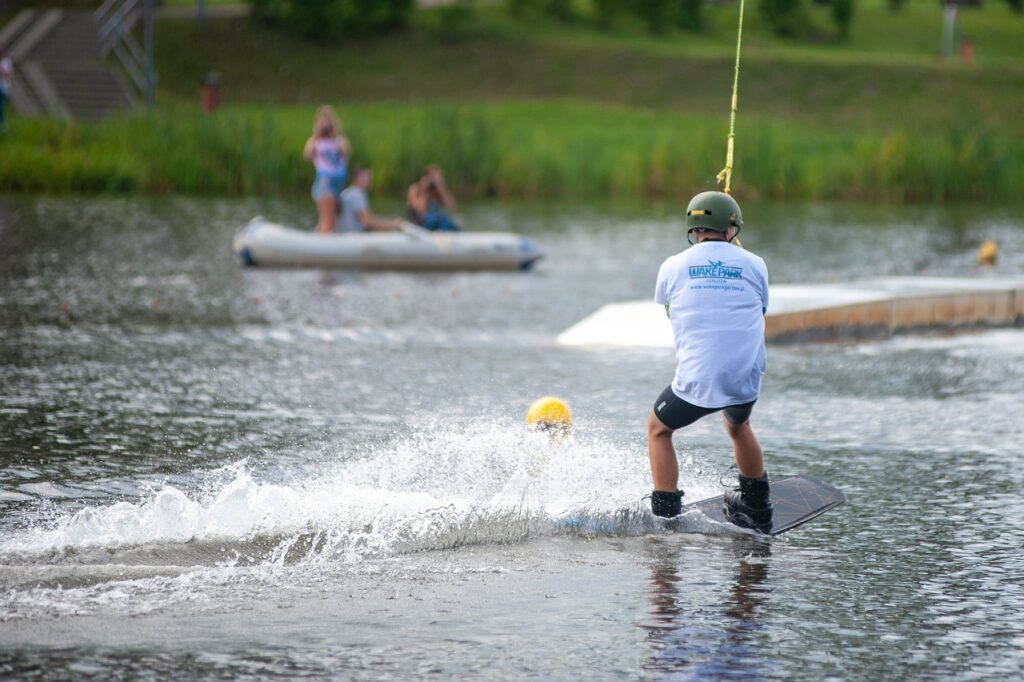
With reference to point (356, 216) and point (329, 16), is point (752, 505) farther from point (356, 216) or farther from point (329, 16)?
point (329, 16)

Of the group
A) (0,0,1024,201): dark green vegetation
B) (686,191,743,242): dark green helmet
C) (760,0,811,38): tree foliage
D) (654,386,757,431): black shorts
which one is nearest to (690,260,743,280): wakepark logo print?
(686,191,743,242): dark green helmet

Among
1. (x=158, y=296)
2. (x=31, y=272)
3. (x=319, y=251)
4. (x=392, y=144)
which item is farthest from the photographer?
(x=392, y=144)

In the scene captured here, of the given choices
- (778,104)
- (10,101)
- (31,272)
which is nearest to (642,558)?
(31,272)

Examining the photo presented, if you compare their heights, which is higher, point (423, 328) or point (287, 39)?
point (287, 39)

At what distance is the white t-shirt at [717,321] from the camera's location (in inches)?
315

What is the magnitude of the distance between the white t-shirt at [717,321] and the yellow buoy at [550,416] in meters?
2.50

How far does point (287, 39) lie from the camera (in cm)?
5694

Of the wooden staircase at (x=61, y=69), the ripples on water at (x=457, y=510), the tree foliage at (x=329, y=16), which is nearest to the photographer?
the ripples on water at (x=457, y=510)

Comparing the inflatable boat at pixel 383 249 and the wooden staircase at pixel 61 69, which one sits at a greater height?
the wooden staircase at pixel 61 69

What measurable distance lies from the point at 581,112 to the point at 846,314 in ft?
100

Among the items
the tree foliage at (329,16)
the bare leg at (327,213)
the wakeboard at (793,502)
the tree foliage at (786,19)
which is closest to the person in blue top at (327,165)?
the bare leg at (327,213)

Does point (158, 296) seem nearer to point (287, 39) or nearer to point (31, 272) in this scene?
point (31, 272)

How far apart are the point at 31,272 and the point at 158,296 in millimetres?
2795

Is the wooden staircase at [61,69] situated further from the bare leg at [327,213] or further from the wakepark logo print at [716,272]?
the wakepark logo print at [716,272]
